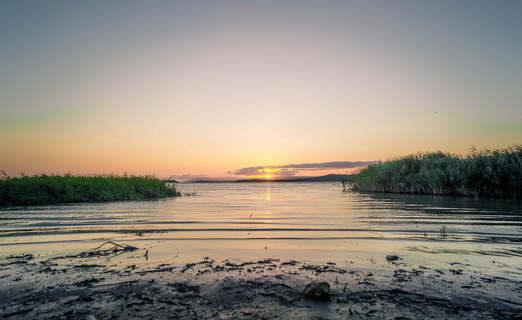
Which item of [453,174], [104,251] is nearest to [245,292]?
[104,251]

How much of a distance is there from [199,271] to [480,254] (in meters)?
7.18

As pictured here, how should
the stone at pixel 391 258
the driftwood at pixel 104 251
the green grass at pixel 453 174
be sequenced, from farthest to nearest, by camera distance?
1. the green grass at pixel 453 174
2. the driftwood at pixel 104 251
3. the stone at pixel 391 258

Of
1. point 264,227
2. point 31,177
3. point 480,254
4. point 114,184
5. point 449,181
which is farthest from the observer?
point 449,181

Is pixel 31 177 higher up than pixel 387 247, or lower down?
higher up

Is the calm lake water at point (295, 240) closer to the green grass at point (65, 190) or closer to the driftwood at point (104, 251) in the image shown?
the driftwood at point (104, 251)

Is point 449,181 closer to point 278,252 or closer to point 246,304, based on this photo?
point 278,252

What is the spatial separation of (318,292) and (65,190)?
93.3ft

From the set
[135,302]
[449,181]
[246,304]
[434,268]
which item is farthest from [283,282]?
[449,181]

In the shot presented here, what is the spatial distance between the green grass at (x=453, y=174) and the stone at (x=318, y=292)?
35.2 meters

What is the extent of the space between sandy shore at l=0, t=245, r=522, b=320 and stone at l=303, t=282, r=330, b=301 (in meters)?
0.09

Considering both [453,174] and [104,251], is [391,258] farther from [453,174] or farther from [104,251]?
[453,174]

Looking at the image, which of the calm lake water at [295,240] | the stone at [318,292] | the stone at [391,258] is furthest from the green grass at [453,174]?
the stone at [318,292]

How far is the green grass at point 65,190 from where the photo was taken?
23562 mm

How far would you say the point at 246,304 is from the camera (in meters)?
4.27
